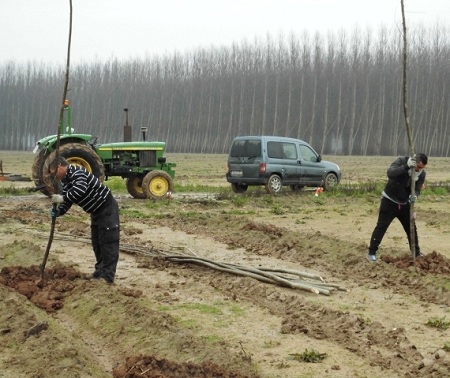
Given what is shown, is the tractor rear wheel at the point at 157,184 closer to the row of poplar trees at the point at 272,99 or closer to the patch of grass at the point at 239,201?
the patch of grass at the point at 239,201

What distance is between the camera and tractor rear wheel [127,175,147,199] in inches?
915

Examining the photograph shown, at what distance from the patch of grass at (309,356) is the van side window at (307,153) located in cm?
1823

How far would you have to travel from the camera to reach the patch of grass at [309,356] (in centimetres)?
724

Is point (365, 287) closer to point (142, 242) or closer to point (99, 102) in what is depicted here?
point (142, 242)

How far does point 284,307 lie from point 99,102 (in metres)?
96.1

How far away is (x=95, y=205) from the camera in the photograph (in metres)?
10.1

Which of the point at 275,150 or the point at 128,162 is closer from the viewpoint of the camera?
the point at 128,162

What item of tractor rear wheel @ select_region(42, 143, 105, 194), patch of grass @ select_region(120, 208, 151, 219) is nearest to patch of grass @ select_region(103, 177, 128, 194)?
tractor rear wheel @ select_region(42, 143, 105, 194)

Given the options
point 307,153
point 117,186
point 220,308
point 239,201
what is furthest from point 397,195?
point 117,186

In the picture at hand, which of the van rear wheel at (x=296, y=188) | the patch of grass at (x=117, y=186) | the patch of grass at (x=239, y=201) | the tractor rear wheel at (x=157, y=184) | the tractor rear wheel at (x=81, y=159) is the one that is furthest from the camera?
the patch of grass at (x=117, y=186)

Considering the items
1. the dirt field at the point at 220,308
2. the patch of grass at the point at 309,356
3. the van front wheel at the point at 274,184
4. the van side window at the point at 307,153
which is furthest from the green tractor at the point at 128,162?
the patch of grass at the point at 309,356

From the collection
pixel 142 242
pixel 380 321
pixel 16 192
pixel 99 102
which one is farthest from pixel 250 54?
pixel 380 321

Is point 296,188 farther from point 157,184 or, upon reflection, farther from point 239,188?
point 157,184

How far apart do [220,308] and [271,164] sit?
50.2 feet
